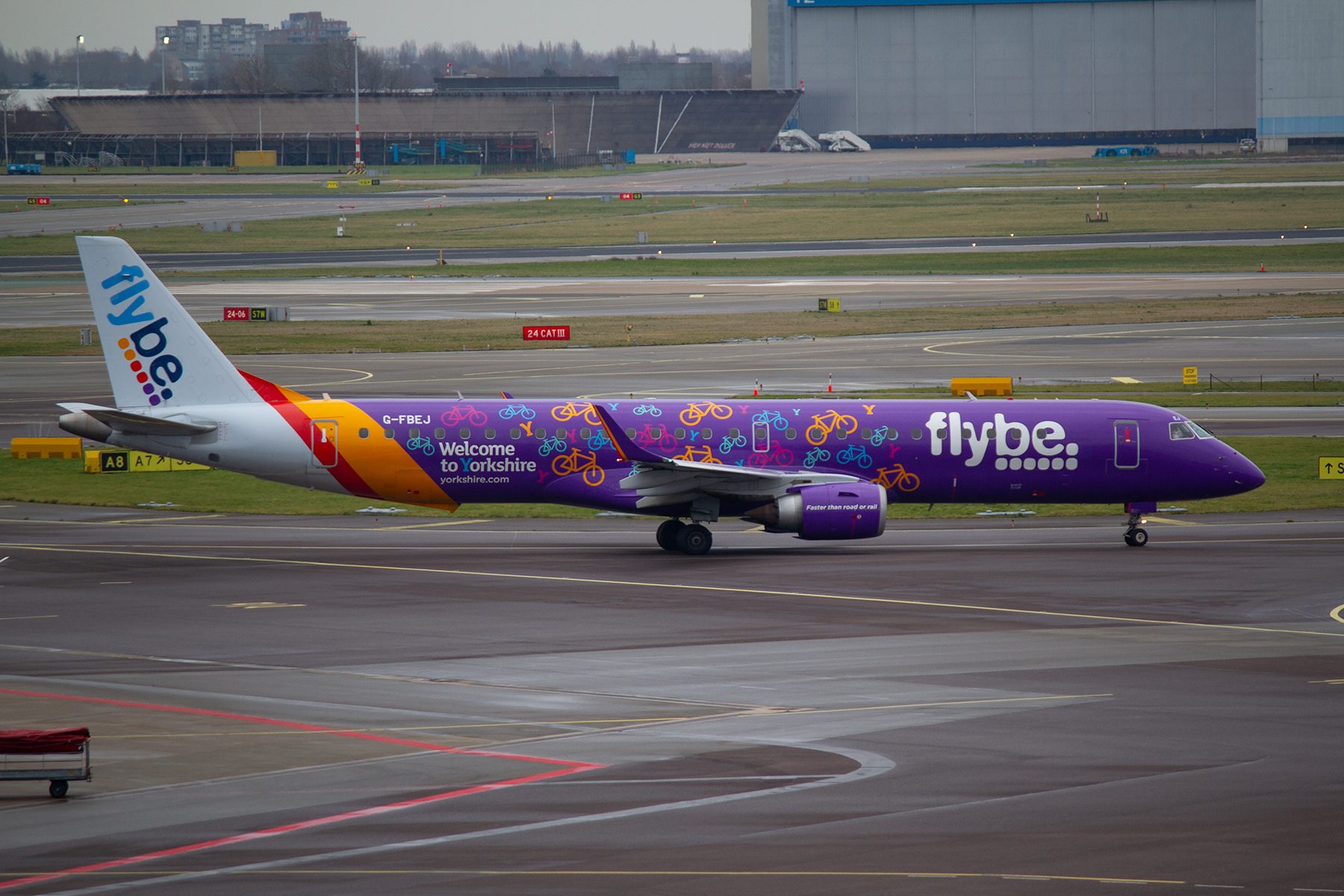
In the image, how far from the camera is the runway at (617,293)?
86188mm

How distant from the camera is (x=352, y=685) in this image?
2330cm

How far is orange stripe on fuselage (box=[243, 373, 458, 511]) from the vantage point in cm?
3534

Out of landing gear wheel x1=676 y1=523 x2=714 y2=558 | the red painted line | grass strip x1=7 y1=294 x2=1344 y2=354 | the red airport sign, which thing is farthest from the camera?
the red airport sign

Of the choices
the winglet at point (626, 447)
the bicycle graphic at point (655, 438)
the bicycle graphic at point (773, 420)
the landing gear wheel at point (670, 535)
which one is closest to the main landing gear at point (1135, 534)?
the bicycle graphic at point (773, 420)

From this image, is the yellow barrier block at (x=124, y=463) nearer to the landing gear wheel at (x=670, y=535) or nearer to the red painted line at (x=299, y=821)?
the landing gear wheel at (x=670, y=535)

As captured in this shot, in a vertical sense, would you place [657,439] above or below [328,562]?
above

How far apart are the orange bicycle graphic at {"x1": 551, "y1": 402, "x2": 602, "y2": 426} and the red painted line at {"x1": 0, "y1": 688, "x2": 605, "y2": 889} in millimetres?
15773

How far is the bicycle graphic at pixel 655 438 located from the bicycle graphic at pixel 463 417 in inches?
164

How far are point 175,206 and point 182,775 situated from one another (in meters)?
142

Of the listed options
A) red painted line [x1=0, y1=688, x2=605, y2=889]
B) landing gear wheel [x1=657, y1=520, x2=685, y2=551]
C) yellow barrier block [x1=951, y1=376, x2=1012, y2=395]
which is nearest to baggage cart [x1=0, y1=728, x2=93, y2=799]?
red painted line [x1=0, y1=688, x2=605, y2=889]

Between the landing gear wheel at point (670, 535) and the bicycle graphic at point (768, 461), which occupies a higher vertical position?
the bicycle graphic at point (768, 461)

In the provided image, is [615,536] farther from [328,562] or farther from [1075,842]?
[1075,842]

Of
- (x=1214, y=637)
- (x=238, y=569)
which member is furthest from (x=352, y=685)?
(x=1214, y=637)

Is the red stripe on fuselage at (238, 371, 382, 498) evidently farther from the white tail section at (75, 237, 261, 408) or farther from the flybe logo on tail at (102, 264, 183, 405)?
the flybe logo on tail at (102, 264, 183, 405)
